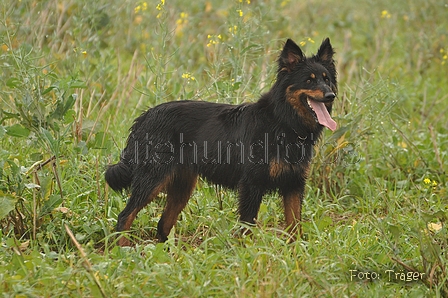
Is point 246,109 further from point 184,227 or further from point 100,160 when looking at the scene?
point 100,160

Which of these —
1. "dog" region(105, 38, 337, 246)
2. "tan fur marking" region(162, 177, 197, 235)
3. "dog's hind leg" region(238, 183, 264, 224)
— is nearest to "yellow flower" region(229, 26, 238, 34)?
"dog" region(105, 38, 337, 246)

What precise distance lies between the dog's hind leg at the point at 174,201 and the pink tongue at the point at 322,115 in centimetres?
105

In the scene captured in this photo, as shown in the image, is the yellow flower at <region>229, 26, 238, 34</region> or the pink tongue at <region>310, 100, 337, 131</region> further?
the yellow flower at <region>229, 26, 238, 34</region>

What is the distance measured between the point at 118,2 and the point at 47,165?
4.04 metres

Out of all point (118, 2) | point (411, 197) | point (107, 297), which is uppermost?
point (118, 2)

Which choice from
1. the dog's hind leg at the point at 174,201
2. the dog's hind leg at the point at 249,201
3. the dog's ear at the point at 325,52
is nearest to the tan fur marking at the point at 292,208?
the dog's hind leg at the point at 249,201

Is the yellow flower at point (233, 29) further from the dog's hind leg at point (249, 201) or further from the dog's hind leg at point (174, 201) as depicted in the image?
the dog's hind leg at point (249, 201)

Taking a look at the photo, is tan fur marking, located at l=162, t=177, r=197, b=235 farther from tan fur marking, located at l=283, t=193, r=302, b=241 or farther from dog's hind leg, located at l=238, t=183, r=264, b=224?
tan fur marking, located at l=283, t=193, r=302, b=241

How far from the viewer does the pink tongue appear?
460cm

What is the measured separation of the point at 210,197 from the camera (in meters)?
5.57

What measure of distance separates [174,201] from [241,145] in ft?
2.37

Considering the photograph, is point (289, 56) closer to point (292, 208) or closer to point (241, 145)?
point (241, 145)

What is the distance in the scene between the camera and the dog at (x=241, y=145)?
4.64m

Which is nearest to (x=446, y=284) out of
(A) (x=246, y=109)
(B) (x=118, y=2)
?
(A) (x=246, y=109)
